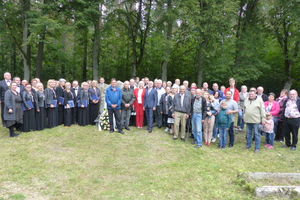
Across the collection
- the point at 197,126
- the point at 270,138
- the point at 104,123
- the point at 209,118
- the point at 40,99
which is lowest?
the point at 270,138

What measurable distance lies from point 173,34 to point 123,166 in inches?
513

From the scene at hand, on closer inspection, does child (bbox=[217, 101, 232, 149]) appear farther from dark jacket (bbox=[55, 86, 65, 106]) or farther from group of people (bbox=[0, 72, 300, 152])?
dark jacket (bbox=[55, 86, 65, 106])

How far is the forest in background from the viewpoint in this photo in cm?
1445

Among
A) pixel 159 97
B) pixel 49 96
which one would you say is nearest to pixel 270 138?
pixel 159 97

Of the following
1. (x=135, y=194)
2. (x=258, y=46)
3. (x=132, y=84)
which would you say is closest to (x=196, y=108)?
(x=132, y=84)

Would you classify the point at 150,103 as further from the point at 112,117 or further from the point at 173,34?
the point at 173,34

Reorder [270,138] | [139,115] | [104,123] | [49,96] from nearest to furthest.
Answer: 1. [270,138]
2. [49,96]
3. [104,123]
4. [139,115]

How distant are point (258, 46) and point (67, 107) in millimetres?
14471

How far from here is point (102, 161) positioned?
5656mm

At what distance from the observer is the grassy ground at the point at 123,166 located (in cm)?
421

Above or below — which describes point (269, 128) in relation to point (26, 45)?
below

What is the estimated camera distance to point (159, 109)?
8680mm

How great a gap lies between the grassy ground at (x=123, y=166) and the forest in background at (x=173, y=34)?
873cm

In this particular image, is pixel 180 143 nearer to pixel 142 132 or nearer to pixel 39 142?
pixel 142 132
